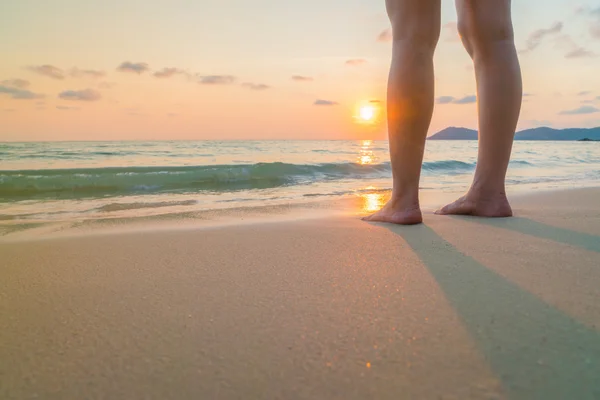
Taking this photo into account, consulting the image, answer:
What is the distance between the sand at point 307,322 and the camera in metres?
0.53

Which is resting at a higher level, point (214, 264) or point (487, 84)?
point (487, 84)

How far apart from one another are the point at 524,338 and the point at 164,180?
208 inches

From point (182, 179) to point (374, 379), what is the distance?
5516mm

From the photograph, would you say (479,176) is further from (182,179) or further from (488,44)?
(182,179)

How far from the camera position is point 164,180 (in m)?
5.51

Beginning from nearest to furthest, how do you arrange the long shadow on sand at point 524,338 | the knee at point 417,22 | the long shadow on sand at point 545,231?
the long shadow on sand at point 524,338, the long shadow on sand at point 545,231, the knee at point 417,22

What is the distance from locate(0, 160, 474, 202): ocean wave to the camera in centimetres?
461

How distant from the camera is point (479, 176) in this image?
1.93m

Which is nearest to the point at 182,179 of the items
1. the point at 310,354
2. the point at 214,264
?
the point at 214,264

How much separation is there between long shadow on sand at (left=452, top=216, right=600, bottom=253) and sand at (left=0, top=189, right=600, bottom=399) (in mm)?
19

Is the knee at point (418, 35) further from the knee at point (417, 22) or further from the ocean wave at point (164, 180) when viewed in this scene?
the ocean wave at point (164, 180)

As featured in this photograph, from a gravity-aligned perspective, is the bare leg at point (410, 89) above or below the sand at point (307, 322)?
above

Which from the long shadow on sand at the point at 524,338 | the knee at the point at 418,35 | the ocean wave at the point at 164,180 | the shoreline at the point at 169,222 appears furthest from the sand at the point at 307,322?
the ocean wave at the point at 164,180

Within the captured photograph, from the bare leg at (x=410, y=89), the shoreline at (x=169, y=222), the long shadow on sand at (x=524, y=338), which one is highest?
the bare leg at (x=410, y=89)
